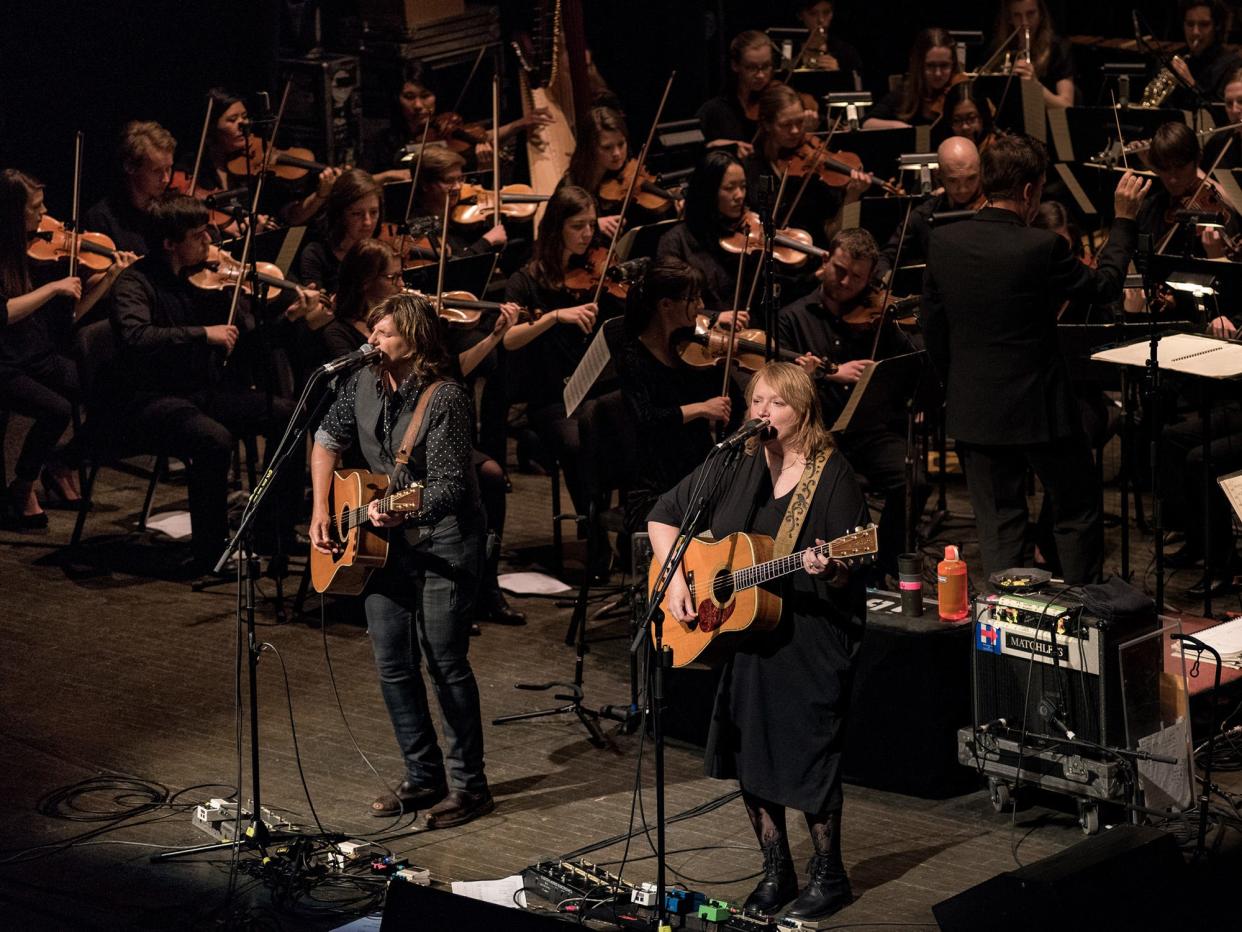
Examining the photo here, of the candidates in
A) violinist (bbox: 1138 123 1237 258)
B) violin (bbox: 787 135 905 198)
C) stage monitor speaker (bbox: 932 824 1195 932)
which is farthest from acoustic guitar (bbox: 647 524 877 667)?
violin (bbox: 787 135 905 198)

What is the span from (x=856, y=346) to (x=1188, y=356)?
1.66 meters

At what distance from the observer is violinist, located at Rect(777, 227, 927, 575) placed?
773 centimetres

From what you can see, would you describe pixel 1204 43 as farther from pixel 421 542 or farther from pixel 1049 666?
pixel 421 542

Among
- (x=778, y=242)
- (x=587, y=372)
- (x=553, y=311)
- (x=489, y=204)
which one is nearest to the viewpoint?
(x=587, y=372)

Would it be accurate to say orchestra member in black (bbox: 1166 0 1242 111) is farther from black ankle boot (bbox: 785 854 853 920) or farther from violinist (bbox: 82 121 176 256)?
black ankle boot (bbox: 785 854 853 920)

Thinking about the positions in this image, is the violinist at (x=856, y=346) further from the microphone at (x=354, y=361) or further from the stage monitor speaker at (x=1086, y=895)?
the stage monitor speaker at (x=1086, y=895)

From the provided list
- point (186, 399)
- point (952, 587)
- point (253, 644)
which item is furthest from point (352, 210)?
point (952, 587)

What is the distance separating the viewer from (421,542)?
5.83 m

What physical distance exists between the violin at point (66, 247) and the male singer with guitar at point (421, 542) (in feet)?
11.7

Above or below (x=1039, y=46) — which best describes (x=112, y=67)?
below

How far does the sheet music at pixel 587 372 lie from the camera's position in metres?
7.11

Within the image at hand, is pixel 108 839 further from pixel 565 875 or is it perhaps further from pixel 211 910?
pixel 565 875

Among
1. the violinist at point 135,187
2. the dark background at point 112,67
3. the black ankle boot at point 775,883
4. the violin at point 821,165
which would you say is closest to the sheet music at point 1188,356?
the black ankle boot at point 775,883

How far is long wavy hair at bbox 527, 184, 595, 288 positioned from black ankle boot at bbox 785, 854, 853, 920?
410 cm
